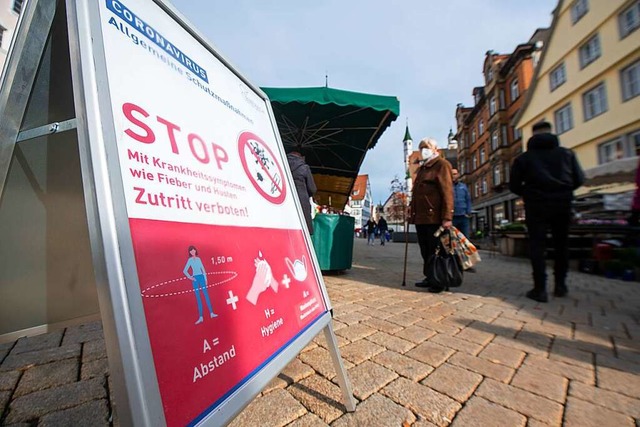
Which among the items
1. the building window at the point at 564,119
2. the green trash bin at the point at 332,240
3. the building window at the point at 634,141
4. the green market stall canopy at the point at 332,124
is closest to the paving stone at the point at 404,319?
the green trash bin at the point at 332,240

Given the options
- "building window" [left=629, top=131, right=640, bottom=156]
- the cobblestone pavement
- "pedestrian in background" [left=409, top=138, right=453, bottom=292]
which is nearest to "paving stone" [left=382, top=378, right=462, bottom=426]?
the cobblestone pavement

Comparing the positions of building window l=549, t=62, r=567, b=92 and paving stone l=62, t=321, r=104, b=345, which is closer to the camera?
paving stone l=62, t=321, r=104, b=345

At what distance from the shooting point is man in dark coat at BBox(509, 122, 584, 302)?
3.10 meters

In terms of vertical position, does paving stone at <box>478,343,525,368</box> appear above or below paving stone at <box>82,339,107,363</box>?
below

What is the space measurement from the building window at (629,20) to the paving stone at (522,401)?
18046 mm

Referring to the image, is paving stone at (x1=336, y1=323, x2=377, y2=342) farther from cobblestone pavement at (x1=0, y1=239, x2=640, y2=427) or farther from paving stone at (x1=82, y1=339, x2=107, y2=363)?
paving stone at (x1=82, y1=339, x2=107, y2=363)

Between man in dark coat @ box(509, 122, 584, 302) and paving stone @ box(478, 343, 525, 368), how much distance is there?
1.66 meters

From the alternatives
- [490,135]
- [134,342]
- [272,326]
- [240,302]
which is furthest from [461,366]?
[490,135]

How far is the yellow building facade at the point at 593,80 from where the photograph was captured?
12.2m

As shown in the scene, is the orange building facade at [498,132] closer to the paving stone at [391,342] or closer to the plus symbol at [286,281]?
the paving stone at [391,342]

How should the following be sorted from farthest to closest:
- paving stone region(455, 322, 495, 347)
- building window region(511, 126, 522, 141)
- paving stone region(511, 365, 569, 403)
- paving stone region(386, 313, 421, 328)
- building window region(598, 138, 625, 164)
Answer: building window region(511, 126, 522, 141), building window region(598, 138, 625, 164), paving stone region(386, 313, 421, 328), paving stone region(455, 322, 495, 347), paving stone region(511, 365, 569, 403)

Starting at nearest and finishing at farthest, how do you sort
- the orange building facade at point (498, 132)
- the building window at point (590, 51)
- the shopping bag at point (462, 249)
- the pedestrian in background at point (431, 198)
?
the shopping bag at point (462, 249), the pedestrian in background at point (431, 198), the building window at point (590, 51), the orange building facade at point (498, 132)

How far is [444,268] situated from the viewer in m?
3.35

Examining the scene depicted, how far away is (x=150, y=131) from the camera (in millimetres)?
785
